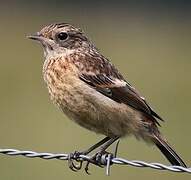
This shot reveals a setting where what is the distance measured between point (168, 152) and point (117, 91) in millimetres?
785

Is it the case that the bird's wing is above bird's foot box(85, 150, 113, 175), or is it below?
above

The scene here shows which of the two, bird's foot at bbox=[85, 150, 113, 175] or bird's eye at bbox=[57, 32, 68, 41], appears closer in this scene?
bird's foot at bbox=[85, 150, 113, 175]

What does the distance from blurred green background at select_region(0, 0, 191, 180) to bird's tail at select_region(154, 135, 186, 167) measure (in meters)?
1.87

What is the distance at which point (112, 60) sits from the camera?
2203 centimetres

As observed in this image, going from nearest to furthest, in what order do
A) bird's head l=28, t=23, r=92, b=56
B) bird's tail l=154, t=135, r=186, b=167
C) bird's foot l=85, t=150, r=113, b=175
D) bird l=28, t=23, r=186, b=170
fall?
1. bird's foot l=85, t=150, r=113, b=175
2. bird l=28, t=23, r=186, b=170
3. bird's tail l=154, t=135, r=186, b=167
4. bird's head l=28, t=23, r=92, b=56

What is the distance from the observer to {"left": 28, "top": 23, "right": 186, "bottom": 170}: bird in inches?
421

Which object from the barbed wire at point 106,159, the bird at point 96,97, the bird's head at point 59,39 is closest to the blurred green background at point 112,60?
the bird's head at point 59,39

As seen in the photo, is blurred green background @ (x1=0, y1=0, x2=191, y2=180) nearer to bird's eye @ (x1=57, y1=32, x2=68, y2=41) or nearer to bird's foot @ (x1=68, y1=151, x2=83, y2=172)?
bird's eye @ (x1=57, y1=32, x2=68, y2=41)

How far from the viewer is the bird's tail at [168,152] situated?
1086 centimetres

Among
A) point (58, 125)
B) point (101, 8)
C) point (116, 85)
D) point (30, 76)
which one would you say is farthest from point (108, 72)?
point (101, 8)

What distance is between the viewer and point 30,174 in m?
15.2

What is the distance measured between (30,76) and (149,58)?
3.69 meters

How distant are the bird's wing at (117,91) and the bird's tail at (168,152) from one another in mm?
262

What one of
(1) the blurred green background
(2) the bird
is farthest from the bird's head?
(1) the blurred green background
